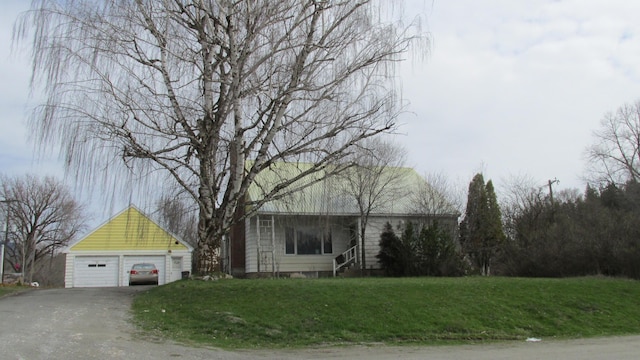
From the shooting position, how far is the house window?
87.2 ft

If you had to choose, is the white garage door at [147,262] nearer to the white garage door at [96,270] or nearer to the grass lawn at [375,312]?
the white garage door at [96,270]

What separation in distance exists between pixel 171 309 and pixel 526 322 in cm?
881

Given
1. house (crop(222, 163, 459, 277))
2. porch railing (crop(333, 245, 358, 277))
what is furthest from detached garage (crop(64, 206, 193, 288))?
porch railing (crop(333, 245, 358, 277))

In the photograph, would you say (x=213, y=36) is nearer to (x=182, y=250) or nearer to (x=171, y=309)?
(x=171, y=309)

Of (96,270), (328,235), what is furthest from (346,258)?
(96,270)

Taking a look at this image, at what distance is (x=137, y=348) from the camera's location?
378 inches

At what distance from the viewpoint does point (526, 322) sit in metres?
13.2

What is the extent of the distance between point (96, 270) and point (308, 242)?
13382 millimetres

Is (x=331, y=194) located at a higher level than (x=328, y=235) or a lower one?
higher

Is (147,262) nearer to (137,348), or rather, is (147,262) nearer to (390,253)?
(390,253)

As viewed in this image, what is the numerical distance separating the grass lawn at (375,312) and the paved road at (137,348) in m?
0.71

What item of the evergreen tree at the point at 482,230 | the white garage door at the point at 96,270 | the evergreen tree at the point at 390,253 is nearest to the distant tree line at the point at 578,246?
the evergreen tree at the point at 482,230

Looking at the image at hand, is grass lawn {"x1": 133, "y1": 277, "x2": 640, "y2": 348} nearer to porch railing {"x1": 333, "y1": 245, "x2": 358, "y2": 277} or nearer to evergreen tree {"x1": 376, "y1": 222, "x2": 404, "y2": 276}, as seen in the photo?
evergreen tree {"x1": 376, "y1": 222, "x2": 404, "y2": 276}

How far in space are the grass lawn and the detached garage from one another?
1641cm
